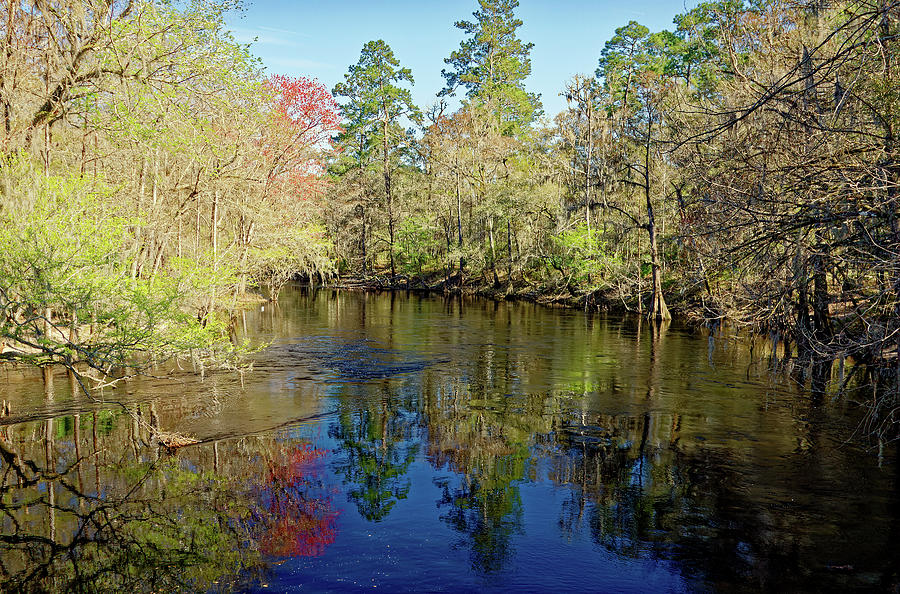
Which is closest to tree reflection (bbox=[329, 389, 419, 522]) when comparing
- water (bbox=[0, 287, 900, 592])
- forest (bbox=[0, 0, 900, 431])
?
water (bbox=[0, 287, 900, 592])

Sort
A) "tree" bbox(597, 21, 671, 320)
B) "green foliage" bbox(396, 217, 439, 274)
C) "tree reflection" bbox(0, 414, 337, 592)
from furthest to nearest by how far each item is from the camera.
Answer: "green foliage" bbox(396, 217, 439, 274), "tree" bbox(597, 21, 671, 320), "tree reflection" bbox(0, 414, 337, 592)

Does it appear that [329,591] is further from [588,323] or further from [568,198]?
[568,198]

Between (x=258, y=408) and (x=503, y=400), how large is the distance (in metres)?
6.99

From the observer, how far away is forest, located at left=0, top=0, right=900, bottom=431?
438 inches

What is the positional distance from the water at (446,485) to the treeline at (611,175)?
2.94 metres

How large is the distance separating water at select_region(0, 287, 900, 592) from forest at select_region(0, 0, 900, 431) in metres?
1.95

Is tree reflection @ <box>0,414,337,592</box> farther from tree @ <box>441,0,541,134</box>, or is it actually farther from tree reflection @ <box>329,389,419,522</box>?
tree @ <box>441,0,541,134</box>

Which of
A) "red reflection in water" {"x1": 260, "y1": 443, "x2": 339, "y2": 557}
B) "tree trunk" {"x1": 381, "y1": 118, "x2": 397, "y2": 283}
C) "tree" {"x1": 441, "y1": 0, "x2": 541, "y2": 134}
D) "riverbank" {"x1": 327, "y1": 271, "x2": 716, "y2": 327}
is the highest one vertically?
"tree" {"x1": 441, "y1": 0, "x2": 541, "y2": 134}

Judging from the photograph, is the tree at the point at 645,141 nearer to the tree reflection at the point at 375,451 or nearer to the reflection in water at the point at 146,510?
the tree reflection at the point at 375,451

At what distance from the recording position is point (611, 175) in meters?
Result: 41.9

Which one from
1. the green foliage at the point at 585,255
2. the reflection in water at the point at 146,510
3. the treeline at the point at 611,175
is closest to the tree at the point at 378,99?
the treeline at the point at 611,175

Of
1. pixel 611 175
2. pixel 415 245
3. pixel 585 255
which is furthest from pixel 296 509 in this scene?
pixel 415 245

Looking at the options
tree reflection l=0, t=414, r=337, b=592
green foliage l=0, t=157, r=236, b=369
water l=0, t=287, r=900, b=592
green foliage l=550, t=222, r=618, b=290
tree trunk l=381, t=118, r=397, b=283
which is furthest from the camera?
tree trunk l=381, t=118, r=397, b=283

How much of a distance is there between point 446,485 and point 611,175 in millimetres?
32837
